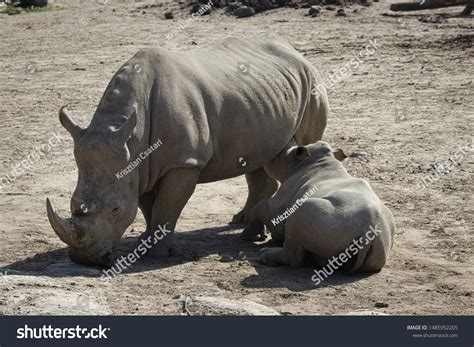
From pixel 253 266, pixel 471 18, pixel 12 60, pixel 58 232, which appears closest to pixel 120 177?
pixel 58 232

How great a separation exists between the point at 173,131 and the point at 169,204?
2.27 ft

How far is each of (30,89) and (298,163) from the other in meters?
8.68

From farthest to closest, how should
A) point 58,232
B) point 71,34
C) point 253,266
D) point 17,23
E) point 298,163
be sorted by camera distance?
point 17,23, point 71,34, point 298,163, point 253,266, point 58,232

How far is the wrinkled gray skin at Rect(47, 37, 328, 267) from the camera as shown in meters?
9.52

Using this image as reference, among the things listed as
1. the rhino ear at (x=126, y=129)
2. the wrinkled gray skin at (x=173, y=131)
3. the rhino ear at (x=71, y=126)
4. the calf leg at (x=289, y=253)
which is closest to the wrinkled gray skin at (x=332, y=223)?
the calf leg at (x=289, y=253)

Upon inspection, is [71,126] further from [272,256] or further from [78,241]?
[272,256]

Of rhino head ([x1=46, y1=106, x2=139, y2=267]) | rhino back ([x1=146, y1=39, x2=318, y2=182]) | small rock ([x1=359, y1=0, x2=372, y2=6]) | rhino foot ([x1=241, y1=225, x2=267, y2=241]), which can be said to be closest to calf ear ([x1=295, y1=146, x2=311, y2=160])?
rhino back ([x1=146, y1=39, x2=318, y2=182])

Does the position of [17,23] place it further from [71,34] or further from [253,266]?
[253,266]

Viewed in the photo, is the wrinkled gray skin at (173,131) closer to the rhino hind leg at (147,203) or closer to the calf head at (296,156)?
the rhino hind leg at (147,203)

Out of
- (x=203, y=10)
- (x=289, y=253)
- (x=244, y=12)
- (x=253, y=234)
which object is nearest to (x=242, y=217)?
(x=253, y=234)

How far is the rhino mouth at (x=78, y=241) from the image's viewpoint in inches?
371

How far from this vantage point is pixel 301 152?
10.9 metres

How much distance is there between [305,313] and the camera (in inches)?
344

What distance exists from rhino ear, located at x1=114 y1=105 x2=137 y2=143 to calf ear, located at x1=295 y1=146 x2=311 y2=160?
2018 mm
